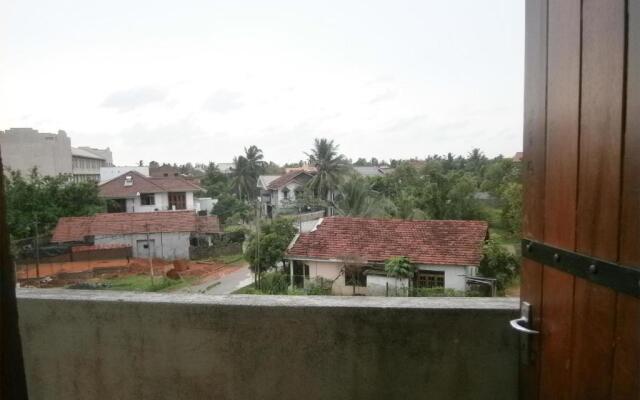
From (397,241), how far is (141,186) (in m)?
17.5

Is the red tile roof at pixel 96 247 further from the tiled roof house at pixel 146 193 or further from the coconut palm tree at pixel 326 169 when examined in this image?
the coconut palm tree at pixel 326 169

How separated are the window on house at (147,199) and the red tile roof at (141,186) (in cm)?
21

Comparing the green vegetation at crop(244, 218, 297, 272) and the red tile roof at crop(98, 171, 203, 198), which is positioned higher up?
the red tile roof at crop(98, 171, 203, 198)

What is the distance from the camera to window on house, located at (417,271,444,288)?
5664mm

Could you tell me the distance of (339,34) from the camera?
339cm

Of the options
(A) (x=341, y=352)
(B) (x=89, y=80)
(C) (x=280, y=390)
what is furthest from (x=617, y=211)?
(B) (x=89, y=80)

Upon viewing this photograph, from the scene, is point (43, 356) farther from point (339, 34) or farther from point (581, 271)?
point (339, 34)

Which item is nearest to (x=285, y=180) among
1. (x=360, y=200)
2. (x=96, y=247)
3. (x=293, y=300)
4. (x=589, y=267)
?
(x=360, y=200)

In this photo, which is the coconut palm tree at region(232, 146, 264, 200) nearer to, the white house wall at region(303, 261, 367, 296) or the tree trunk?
the white house wall at region(303, 261, 367, 296)

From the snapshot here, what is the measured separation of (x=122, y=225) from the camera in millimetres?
12664

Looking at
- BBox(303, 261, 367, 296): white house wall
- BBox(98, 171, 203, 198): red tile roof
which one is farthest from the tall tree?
BBox(303, 261, 367, 296): white house wall

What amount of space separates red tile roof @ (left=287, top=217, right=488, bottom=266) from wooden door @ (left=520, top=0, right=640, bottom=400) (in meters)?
4.28

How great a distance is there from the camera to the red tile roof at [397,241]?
5.36 m

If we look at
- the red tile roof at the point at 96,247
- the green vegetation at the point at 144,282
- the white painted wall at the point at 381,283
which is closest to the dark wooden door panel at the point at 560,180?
the white painted wall at the point at 381,283
